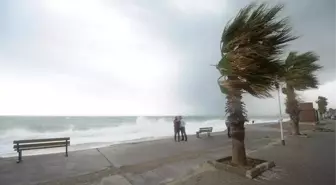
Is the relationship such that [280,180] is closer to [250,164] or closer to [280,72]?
[250,164]

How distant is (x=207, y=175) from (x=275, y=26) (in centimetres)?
431

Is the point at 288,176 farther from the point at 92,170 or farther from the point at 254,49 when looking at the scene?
the point at 92,170

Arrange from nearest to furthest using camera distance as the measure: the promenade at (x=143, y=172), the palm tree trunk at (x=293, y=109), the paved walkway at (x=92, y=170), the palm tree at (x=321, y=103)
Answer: the promenade at (x=143, y=172), the paved walkway at (x=92, y=170), the palm tree trunk at (x=293, y=109), the palm tree at (x=321, y=103)

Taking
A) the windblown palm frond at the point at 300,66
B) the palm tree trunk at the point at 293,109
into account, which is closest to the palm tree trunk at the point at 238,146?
the windblown palm frond at the point at 300,66

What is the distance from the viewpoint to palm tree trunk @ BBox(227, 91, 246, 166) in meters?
6.45

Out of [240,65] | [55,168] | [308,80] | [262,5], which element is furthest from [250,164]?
[308,80]

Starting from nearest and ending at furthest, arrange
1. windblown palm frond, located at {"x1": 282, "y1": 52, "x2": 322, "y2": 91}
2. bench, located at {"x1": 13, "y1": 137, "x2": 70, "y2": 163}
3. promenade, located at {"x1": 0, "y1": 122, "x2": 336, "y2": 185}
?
promenade, located at {"x1": 0, "y1": 122, "x2": 336, "y2": 185}
bench, located at {"x1": 13, "y1": 137, "x2": 70, "y2": 163}
windblown palm frond, located at {"x1": 282, "y1": 52, "x2": 322, "y2": 91}

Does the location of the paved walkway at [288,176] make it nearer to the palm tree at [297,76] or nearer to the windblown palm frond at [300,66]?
the palm tree at [297,76]

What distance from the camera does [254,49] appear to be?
588cm

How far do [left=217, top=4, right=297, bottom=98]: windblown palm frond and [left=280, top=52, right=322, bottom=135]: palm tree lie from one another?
6.80 m

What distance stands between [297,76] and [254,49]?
385 inches

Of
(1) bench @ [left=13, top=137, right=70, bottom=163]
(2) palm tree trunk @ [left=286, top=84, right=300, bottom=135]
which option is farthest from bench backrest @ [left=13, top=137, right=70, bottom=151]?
A: (2) palm tree trunk @ [left=286, top=84, right=300, bottom=135]

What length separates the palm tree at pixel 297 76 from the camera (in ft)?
44.6

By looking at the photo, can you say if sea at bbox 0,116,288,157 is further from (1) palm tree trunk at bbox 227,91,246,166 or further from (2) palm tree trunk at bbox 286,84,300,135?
(1) palm tree trunk at bbox 227,91,246,166
